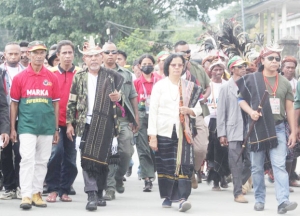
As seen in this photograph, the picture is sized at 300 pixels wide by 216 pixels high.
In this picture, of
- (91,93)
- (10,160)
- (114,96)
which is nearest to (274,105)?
(114,96)

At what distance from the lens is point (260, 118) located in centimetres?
1007

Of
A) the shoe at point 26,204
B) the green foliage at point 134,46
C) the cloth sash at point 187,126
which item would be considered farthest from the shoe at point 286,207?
the green foliage at point 134,46

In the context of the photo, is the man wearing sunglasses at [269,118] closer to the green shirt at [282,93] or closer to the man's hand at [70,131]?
the green shirt at [282,93]

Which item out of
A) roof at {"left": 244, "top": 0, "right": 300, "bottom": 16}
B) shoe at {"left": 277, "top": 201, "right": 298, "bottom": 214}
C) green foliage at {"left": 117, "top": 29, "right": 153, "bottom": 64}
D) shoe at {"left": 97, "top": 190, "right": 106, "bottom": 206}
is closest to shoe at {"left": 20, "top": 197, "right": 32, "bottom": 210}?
shoe at {"left": 97, "top": 190, "right": 106, "bottom": 206}

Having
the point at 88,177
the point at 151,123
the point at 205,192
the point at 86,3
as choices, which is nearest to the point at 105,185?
the point at 88,177

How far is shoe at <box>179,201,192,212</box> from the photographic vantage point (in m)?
10.1

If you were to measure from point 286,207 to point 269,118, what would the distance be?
3.57 feet

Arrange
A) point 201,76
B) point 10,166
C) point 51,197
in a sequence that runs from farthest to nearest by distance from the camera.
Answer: point 201,76 < point 10,166 < point 51,197

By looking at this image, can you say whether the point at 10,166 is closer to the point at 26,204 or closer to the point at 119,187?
the point at 26,204

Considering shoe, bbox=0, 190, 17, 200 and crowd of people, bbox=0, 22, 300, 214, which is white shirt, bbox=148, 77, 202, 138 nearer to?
crowd of people, bbox=0, 22, 300, 214

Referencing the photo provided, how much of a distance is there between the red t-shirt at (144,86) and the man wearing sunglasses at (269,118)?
10.1ft

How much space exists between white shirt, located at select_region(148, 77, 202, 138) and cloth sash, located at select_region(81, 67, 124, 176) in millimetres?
582

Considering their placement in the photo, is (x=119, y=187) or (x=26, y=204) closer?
(x=26, y=204)

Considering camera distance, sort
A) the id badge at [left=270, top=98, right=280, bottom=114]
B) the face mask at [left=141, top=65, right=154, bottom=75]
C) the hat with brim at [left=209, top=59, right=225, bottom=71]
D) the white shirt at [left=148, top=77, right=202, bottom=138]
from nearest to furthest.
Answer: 1. the id badge at [left=270, top=98, right=280, bottom=114]
2. the white shirt at [left=148, top=77, right=202, bottom=138]
3. the hat with brim at [left=209, top=59, right=225, bottom=71]
4. the face mask at [left=141, top=65, right=154, bottom=75]
